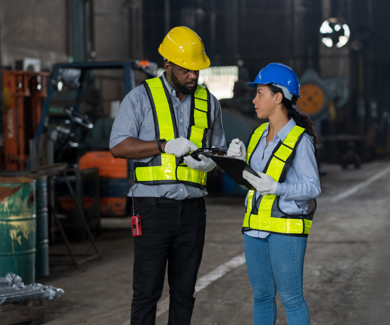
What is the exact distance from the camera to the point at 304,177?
110 inches

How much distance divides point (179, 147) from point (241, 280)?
9.14 ft

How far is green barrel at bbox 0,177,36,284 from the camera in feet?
15.3

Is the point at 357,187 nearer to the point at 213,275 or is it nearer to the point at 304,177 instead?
the point at 213,275

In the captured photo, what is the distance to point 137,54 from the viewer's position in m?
24.0

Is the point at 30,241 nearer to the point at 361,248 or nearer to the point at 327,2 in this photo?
the point at 361,248

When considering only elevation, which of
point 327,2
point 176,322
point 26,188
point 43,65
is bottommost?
point 176,322

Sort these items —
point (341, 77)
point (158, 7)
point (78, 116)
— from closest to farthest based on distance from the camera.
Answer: point (78, 116), point (341, 77), point (158, 7)

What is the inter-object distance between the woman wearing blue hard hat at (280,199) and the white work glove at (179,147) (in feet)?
0.69

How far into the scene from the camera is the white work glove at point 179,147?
289 cm

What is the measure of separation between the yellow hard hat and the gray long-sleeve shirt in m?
0.15

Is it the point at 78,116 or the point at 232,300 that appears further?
the point at 78,116

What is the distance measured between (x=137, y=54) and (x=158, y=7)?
93.0 inches

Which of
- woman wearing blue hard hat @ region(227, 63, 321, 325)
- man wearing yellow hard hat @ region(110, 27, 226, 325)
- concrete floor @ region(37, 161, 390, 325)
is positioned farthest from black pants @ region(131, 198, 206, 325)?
concrete floor @ region(37, 161, 390, 325)

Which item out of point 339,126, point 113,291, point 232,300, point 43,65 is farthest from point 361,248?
point 339,126
